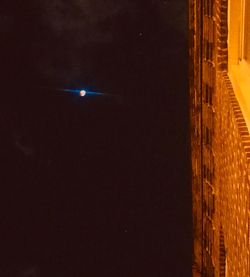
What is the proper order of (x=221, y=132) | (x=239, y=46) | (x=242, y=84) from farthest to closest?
(x=221, y=132) < (x=239, y=46) < (x=242, y=84)

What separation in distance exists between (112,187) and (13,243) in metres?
3.81

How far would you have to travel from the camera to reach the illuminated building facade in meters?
5.83

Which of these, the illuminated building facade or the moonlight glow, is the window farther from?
the moonlight glow

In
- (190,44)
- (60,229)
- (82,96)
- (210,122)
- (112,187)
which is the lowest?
(60,229)

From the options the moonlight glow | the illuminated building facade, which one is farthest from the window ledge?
the moonlight glow

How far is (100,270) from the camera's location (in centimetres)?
1677

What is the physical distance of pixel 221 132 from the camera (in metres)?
7.72

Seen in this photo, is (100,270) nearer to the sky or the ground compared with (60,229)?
nearer to the ground

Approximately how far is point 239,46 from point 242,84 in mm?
948

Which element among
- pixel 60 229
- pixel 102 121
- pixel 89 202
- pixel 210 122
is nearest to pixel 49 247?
pixel 60 229

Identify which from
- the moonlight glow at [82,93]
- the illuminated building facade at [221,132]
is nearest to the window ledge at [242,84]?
the illuminated building facade at [221,132]

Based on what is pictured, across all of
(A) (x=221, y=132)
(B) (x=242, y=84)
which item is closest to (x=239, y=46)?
(B) (x=242, y=84)

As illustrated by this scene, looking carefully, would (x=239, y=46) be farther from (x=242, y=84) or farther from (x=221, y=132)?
(x=221, y=132)

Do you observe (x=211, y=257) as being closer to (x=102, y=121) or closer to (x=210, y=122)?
(x=210, y=122)
